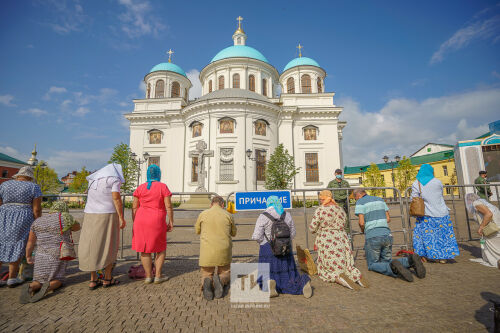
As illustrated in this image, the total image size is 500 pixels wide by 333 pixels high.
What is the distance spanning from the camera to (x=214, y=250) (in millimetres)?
3562

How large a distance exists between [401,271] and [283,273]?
207 cm

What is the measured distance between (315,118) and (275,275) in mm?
25675

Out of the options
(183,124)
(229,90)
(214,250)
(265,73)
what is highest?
(265,73)

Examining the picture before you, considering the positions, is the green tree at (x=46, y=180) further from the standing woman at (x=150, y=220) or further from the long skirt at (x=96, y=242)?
the standing woman at (x=150, y=220)

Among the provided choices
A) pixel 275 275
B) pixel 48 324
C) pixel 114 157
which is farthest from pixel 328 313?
pixel 114 157

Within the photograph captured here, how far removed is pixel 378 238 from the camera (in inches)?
170

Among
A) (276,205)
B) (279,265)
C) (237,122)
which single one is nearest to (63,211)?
(276,205)

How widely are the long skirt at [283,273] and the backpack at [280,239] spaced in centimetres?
13

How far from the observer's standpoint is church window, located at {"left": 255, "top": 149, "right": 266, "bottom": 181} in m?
23.5

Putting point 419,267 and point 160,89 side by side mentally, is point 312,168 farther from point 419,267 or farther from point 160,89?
point 419,267

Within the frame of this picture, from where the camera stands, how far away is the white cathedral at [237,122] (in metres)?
23.1

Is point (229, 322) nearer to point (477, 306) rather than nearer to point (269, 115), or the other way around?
point (477, 306)

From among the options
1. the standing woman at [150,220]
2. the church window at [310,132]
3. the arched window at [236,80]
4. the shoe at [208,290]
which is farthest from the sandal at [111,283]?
the arched window at [236,80]

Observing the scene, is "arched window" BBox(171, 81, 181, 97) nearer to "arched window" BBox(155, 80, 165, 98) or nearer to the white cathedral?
the white cathedral
